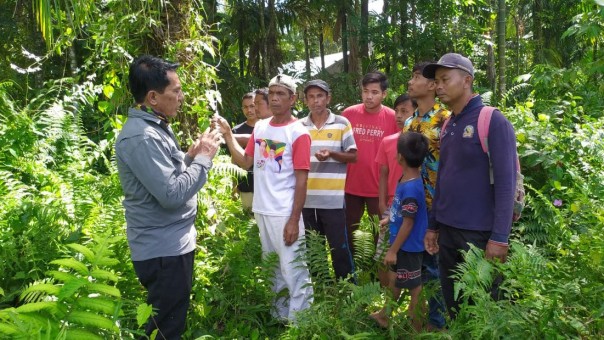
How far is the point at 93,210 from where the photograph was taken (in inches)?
172

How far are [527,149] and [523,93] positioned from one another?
6.57 m

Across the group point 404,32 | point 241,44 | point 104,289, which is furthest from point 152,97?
point 241,44

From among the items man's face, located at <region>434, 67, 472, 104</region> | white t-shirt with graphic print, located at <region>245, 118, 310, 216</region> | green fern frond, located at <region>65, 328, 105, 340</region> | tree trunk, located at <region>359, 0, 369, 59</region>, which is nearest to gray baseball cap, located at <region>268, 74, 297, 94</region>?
white t-shirt with graphic print, located at <region>245, 118, 310, 216</region>

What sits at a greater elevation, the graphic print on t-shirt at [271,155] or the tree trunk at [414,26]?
the tree trunk at [414,26]

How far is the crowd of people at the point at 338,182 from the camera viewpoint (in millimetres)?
2896

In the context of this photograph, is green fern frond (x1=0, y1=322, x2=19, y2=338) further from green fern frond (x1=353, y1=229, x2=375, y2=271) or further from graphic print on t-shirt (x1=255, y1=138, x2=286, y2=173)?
green fern frond (x1=353, y1=229, x2=375, y2=271)

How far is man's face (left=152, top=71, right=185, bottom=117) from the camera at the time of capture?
299 cm

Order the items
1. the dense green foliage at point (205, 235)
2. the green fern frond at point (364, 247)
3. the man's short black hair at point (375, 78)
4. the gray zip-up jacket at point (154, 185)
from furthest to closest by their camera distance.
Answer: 1. the man's short black hair at point (375, 78)
2. the green fern frond at point (364, 247)
3. the gray zip-up jacket at point (154, 185)
4. the dense green foliage at point (205, 235)

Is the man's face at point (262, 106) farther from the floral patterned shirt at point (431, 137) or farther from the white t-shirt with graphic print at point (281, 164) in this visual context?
the floral patterned shirt at point (431, 137)

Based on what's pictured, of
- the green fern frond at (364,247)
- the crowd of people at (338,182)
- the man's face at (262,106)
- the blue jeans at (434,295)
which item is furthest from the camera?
the man's face at (262,106)

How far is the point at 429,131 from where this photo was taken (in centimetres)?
391

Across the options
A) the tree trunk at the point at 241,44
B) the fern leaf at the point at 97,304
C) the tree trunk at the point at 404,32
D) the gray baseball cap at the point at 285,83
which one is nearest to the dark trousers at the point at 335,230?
the gray baseball cap at the point at 285,83

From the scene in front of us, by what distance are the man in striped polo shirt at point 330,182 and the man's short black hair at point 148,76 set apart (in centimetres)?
174

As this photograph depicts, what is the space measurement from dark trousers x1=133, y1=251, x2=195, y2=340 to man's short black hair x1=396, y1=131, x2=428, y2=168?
1.70m
